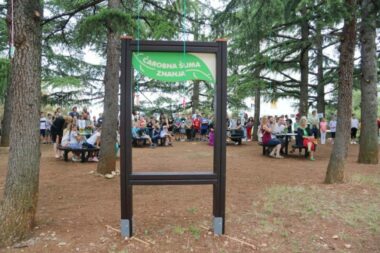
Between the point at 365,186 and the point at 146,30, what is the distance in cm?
573

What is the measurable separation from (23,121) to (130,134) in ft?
4.29

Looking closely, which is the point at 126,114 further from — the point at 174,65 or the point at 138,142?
the point at 138,142

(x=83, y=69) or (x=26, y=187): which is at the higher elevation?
(x=83, y=69)

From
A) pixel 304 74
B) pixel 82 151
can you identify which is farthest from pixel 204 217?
pixel 304 74

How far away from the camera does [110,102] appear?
7508 millimetres

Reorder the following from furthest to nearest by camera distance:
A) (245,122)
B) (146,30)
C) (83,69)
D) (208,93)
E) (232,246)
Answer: (208,93) < (83,69) < (245,122) < (146,30) < (232,246)

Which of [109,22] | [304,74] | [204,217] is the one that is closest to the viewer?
[204,217]

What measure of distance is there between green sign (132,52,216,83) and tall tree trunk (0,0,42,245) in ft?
4.16

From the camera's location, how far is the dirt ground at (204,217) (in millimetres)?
4043

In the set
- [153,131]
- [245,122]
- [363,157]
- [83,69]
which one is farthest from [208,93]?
[363,157]

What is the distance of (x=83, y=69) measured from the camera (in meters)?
23.1

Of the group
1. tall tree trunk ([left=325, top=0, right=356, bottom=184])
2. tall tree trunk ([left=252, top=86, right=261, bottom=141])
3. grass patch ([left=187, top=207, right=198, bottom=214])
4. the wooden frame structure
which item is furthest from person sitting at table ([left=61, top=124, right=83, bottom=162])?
tall tree trunk ([left=252, top=86, right=261, bottom=141])

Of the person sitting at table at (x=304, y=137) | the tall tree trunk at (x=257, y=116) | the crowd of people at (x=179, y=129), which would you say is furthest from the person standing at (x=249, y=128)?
the person sitting at table at (x=304, y=137)

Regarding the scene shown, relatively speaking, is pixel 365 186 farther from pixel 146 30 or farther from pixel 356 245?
pixel 146 30
